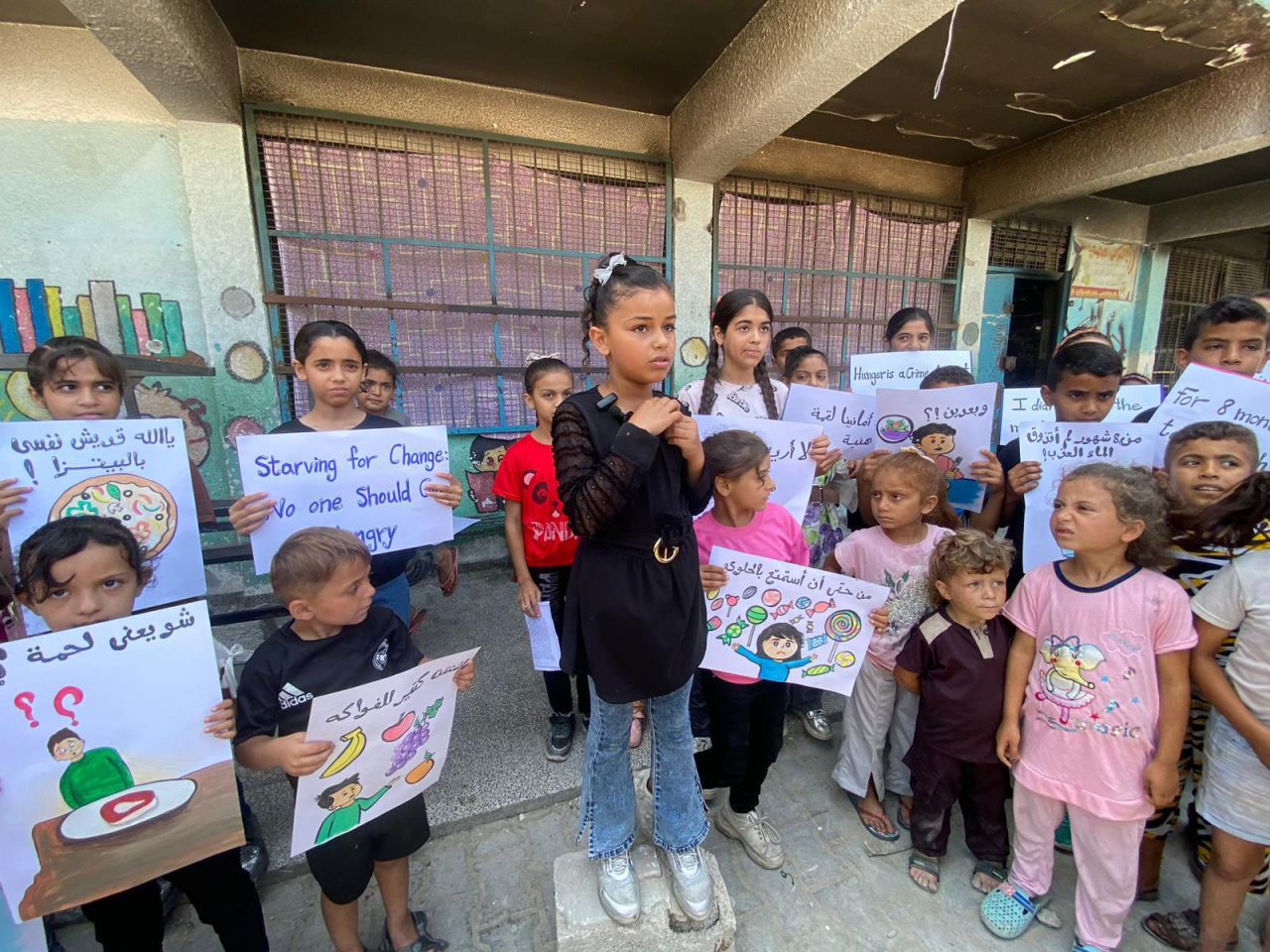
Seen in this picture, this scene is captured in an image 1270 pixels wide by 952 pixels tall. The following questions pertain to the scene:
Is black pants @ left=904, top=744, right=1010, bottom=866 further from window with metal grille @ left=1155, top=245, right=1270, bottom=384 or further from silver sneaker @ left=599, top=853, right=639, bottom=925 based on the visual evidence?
window with metal grille @ left=1155, top=245, right=1270, bottom=384

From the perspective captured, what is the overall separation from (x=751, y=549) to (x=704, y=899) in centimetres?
103

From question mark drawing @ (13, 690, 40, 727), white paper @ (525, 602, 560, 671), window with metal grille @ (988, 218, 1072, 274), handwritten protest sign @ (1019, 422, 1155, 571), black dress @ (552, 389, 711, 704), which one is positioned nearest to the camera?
question mark drawing @ (13, 690, 40, 727)

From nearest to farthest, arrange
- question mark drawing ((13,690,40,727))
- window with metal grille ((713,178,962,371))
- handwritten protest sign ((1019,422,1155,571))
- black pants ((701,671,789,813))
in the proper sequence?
question mark drawing ((13,690,40,727)) → black pants ((701,671,789,813)) → handwritten protest sign ((1019,422,1155,571)) → window with metal grille ((713,178,962,371))

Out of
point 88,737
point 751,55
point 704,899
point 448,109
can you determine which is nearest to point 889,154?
point 751,55

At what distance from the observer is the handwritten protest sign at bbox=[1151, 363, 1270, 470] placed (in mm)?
1868

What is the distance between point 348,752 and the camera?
1325mm

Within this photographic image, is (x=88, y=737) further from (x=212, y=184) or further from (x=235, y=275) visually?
(x=212, y=184)

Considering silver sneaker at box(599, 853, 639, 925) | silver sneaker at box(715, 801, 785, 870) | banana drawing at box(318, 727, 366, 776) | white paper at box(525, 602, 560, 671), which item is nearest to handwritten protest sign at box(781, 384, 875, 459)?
white paper at box(525, 602, 560, 671)

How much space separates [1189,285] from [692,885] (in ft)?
34.1

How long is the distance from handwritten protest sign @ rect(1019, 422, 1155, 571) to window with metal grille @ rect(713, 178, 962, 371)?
140 inches

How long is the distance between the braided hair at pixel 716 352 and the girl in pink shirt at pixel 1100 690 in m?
1.12

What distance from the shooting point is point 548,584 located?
7.55 feet

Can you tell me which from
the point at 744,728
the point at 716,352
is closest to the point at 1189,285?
the point at 716,352

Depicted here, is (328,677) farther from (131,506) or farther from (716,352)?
(716,352)
